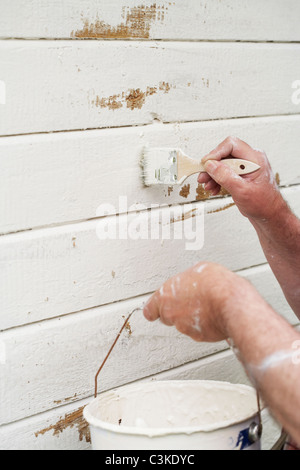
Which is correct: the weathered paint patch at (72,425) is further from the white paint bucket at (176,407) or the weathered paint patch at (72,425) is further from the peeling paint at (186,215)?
the peeling paint at (186,215)

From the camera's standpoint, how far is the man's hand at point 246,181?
174cm

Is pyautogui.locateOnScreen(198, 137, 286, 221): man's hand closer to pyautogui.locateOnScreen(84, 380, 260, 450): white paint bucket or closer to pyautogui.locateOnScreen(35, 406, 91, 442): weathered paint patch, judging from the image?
pyautogui.locateOnScreen(84, 380, 260, 450): white paint bucket

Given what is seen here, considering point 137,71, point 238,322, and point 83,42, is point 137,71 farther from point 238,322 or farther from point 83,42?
point 238,322

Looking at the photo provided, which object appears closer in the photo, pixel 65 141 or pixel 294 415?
pixel 294 415

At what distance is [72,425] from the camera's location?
5.73ft

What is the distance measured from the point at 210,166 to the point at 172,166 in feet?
0.38

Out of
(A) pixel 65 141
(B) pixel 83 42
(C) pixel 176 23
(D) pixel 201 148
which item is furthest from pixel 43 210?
(C) pixel 176 23

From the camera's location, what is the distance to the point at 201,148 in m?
1.95

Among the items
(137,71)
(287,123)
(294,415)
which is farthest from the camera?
(287,123)

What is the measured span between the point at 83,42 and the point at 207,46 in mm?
490

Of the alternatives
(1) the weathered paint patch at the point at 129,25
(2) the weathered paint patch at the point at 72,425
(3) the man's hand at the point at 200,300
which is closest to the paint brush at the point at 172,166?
(1) the weathered paint patch at the point at 129,25

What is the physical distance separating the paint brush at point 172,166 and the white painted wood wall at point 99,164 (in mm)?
46

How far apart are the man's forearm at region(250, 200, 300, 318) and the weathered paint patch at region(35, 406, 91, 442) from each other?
31.8 inches
